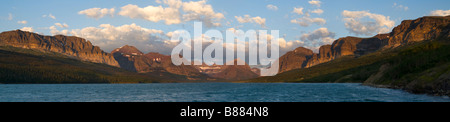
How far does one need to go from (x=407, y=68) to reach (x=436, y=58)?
10846 millimetres

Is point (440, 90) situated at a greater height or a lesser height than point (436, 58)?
lesser
